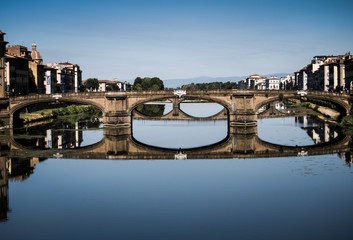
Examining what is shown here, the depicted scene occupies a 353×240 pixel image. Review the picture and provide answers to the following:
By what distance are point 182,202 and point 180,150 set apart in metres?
21.8

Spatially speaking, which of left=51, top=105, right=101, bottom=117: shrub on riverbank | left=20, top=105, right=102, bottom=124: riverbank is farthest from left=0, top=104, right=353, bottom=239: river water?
left=51, top=105, right=101, bottom=117: shrub on riverbank

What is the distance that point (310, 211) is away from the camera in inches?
1000

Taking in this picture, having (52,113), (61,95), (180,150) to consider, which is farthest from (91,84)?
(180,150)

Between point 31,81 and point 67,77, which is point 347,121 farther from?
point 67,77

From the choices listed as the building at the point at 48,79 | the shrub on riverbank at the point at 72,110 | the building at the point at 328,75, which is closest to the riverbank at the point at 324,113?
the building at the point at 328,75

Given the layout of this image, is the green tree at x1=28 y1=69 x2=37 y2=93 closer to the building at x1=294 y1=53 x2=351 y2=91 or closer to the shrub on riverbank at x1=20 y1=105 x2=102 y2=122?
the shrub on riverbank at x1=20 y1=105 x2=102 y2=122

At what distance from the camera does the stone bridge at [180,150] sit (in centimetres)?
4441

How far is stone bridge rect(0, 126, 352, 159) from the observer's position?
44.4 meters

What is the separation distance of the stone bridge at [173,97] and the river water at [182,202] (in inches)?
1096

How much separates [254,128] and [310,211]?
142 ft

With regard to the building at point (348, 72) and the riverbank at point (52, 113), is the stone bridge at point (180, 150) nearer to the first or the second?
the riverbank at point (52, 113)

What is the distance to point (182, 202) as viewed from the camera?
27484 millimetres

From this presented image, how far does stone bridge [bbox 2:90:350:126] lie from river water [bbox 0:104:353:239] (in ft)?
91.3

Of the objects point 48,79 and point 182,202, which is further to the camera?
point 48,79
